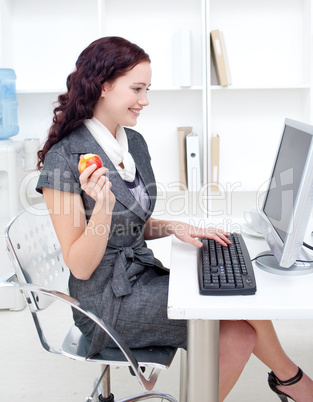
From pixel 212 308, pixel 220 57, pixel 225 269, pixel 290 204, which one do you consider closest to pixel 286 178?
pixel 290 204

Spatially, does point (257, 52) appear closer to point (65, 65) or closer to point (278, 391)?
point (65, 65)

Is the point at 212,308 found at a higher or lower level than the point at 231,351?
higher

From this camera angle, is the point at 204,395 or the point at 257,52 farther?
the point at 257,52

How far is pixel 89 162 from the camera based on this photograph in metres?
1.34

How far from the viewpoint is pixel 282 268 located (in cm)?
136

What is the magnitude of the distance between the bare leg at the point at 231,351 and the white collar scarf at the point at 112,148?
1.78 feet

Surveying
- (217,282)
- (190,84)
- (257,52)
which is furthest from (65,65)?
(217,282)

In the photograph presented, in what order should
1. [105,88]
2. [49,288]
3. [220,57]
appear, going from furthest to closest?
[220,57], [105,88], [49,288]

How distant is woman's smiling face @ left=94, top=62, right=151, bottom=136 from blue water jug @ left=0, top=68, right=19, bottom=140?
147 centimetres

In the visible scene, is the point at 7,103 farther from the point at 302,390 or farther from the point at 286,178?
the point at 302,390

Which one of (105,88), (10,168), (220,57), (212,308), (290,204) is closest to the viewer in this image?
(212,308)

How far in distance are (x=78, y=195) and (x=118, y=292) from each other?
29 centimetres

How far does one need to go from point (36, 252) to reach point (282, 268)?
0.70m

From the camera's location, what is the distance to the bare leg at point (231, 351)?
4.62ft
